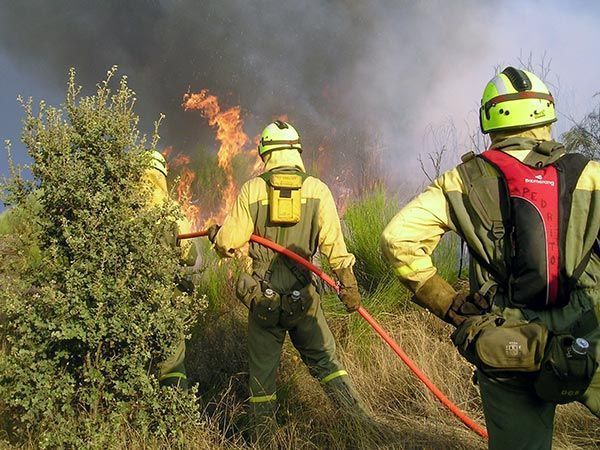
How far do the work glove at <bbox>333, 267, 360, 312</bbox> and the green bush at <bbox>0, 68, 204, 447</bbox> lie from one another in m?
1.16

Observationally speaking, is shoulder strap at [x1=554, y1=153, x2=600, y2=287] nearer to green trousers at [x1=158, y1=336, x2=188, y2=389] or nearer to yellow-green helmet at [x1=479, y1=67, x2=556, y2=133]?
yellow-green helmet at [x1=479, y1=67, x2=556, y2=133]

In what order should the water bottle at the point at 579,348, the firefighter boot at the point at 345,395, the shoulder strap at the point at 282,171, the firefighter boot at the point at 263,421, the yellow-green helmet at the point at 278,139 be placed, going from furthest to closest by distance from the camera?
the yellow-green helmet at the point at 278,139
the shoulder strap at the point at 282,171
the firefighter boot at the point at 345,395
the firefighter boot at the point at 263,421
the water bottle at the point at 579,348

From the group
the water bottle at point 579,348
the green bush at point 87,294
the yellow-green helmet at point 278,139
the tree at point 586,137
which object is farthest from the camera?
the tree at point 586,137

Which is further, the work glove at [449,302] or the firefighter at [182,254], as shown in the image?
the firefighter at [182,254]

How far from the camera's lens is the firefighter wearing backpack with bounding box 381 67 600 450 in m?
2.07

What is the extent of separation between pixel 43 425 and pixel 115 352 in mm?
533

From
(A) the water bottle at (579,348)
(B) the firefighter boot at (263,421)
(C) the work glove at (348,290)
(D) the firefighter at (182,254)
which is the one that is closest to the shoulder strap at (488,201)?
(A) the water bottle at (579,348)

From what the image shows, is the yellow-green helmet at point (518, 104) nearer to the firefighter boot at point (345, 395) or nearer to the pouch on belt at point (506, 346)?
the pouch on belt at point (506, 346)

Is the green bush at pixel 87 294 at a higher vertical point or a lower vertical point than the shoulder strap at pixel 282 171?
lower

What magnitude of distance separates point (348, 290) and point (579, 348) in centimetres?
222

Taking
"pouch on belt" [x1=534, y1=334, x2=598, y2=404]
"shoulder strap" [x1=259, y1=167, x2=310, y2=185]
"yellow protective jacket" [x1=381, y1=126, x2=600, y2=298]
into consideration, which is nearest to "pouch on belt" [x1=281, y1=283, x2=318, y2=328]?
"shoulder strap" [x1=259, y1=167, x2=310, y2=185]

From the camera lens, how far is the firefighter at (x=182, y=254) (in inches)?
161

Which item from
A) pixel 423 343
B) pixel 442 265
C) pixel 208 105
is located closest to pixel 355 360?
pixel 423 343

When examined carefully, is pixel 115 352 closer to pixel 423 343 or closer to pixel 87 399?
pixel 87 399
